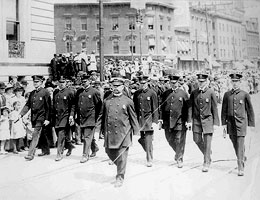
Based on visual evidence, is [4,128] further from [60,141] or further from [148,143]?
[148,143]

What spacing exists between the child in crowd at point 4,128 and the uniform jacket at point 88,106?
1.83 m

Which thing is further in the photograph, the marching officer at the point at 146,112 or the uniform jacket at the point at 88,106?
the uniform jacket at the point at 88,106

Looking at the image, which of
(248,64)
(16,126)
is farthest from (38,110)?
(248,64)

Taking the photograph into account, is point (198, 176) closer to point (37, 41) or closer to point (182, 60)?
point (37, 41)

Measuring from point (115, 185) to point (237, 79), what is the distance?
2.91 metres

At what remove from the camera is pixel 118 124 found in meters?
5.95

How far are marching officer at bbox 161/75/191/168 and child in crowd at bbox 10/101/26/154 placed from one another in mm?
3557

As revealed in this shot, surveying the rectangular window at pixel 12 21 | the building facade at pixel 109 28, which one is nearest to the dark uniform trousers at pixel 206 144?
the rectangular window at pixel 12 21

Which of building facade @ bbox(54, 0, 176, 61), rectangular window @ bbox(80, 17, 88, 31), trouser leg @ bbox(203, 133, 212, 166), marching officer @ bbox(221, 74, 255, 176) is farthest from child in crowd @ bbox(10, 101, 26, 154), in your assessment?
rectangular window @ bbox(80, 17, 88, 31)

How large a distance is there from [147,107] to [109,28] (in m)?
40.2

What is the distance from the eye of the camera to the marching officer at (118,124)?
590 centimetres

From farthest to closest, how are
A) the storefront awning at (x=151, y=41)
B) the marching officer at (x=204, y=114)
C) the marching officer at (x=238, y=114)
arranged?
1. the storefront awning at (x=151, y=41)
2. the marching officer at (x=204, y=114)
3. the marching officer at (x=238, y=114)

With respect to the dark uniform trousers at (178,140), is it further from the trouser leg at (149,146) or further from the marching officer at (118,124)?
the marching officer at (118,124)

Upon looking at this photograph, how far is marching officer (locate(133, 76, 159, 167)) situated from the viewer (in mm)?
7332
